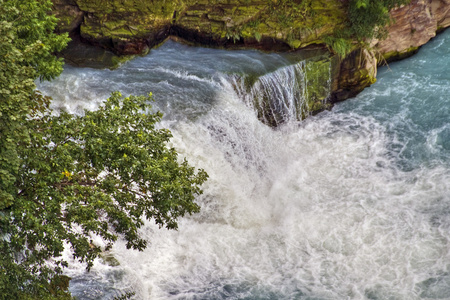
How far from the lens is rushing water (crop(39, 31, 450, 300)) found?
13.0 meters

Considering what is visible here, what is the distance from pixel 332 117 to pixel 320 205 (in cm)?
510

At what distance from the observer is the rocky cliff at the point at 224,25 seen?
18812 mm

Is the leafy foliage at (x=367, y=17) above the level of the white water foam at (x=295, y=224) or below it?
above

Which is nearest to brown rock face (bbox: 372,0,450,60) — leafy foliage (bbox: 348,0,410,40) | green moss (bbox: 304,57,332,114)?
leafy foliage (bbox: 348,0,410,40)

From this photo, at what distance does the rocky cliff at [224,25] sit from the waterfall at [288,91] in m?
0.48

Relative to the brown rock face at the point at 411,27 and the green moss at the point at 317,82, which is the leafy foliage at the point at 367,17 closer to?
the brown rock face at the point at 411,27

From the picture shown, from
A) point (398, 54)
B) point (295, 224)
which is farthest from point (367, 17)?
point (295, 224)

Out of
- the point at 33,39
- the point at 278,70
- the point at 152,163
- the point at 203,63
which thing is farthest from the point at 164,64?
the point at 152,163

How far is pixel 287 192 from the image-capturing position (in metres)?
16.1

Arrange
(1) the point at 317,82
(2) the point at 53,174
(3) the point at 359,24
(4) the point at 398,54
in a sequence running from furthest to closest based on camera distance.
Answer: (4) the point at 398,54 → (3) the point at 359,24 → (1) the point at 317,82 → (2) the point at 53,174

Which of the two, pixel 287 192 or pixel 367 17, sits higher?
pixel 367 17

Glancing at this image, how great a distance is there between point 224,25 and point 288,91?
3554mm

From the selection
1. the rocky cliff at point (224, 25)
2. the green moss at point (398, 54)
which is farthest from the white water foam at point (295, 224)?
the green moss at point (398, 54)

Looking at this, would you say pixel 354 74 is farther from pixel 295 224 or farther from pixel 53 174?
pixel 53 174
